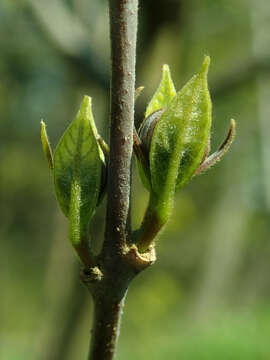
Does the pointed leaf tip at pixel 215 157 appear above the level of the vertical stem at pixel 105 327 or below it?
above

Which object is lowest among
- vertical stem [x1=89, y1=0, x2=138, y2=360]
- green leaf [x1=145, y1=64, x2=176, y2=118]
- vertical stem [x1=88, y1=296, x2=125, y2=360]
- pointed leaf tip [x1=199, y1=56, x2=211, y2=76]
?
vertical stem [x1=88, y1=296, x2=125, y2=360]

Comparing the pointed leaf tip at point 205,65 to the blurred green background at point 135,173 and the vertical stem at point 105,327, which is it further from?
the blurred green background at point 135,173

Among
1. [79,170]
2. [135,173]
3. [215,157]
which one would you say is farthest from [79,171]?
[135,173]

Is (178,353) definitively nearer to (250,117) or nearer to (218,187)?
(250,117)

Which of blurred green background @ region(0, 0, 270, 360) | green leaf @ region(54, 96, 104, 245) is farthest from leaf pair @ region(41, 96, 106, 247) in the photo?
blurred green background @ region(0, 0, 270, 360)

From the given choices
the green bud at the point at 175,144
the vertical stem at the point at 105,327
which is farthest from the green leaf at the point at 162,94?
the vertical stem at the point at 105,327

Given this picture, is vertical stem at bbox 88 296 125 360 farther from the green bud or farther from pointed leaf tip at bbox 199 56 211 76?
pointed leaf tip at bbox 199 56 211 76

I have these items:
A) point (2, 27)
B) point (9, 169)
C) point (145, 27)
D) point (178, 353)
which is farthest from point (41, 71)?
point (9, 169)

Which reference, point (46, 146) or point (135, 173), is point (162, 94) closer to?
point (46, 146)
